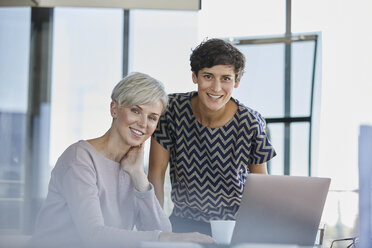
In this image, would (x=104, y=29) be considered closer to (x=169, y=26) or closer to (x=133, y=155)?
(x=169, y=26)

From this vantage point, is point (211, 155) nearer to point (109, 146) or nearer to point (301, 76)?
point (109, 146)

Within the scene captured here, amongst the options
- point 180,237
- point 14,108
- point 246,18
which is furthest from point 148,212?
point 14,108

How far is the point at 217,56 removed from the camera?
1767 millimetres

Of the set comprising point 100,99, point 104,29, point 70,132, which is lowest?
point 70,132

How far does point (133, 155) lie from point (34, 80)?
401 centimetres

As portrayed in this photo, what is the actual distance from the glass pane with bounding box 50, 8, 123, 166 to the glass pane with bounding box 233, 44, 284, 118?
1301 millimetres

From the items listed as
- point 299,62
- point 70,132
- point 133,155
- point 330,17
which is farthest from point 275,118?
point 133,155

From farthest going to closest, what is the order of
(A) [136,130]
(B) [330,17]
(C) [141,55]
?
(C) [141,55]
(B) [330,17]
(A) [136,130]

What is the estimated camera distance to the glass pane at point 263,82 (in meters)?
4.56

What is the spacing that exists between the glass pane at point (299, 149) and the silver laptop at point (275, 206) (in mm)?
3412

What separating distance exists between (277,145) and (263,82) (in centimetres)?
58

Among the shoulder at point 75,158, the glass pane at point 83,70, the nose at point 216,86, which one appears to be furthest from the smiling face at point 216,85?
the glass pane at point 83,70

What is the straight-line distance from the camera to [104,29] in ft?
16.7

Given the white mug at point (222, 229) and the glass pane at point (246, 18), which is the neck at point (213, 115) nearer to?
the white mug at point (222, 229)
